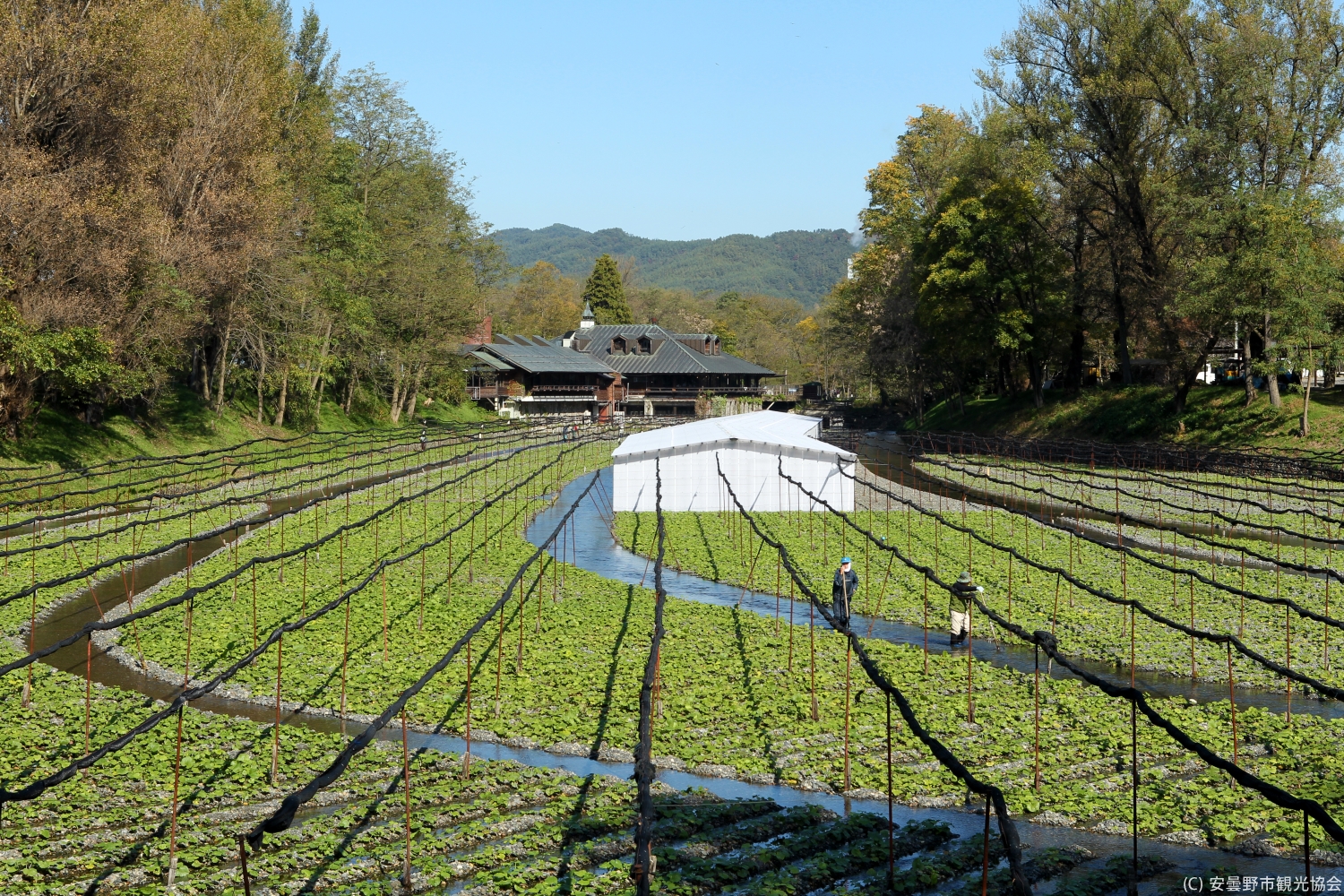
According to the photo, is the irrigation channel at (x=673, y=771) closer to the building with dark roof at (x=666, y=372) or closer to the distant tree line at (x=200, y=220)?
the distant tree line at (x=200, y=220)

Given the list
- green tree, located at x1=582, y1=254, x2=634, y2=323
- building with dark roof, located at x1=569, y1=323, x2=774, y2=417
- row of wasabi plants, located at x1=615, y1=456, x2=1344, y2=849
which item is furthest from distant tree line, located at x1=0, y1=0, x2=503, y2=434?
green tree, located at x1=582, y1=254, x2=634, y2=323

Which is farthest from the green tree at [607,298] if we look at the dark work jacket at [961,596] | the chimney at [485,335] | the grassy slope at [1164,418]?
the dark work jacket at [961,596]

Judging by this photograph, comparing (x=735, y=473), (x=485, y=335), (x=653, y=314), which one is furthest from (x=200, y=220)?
(x=653, y=314)

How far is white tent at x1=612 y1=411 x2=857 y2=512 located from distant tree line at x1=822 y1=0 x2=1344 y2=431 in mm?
23714

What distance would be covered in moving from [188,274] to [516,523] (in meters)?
21.2

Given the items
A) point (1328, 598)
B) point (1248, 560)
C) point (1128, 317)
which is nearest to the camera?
point (1328, 598)

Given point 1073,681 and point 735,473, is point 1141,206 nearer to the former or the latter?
point 735,473

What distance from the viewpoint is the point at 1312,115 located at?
54.4 meters

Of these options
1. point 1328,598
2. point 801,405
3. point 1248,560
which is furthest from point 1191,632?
point 801,405

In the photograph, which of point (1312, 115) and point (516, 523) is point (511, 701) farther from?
point (1312, 115)

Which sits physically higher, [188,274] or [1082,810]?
[188,274]

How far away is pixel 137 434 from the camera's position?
2034 inches

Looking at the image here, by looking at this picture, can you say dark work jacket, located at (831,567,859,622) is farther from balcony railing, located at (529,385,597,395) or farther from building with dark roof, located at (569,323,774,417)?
building with dark roof, located at (569,323,774,417)

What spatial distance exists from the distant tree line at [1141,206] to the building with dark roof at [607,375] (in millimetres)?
30634
